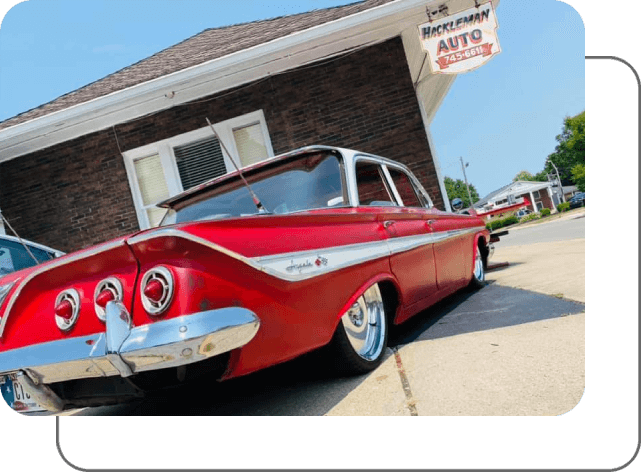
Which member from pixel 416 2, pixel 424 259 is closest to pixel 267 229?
pixel 424 259

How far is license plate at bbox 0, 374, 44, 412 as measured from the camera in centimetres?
174

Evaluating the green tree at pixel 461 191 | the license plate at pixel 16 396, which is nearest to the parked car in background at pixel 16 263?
the license plate at pixel 16 396

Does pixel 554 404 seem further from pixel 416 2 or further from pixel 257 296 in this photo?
pixel 416 2

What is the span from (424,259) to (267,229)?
1627mm

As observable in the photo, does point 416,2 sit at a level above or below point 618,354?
above

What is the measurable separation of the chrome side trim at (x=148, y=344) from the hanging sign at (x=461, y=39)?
180 inches

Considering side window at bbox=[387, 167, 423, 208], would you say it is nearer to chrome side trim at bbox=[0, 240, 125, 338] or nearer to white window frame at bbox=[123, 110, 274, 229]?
chrome side trim at bbox=[0, 240, 125, 338]

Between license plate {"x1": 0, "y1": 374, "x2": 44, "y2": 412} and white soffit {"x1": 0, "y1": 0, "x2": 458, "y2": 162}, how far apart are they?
16.8ft

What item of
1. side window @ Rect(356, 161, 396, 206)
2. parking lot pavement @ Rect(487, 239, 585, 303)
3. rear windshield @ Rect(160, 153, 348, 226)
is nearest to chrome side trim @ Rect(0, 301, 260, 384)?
rear windshield @ Rect(160, 153, 348, 226)

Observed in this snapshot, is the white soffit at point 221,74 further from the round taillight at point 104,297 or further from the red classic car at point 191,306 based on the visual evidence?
the round taillight at point 104,297

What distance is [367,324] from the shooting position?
→ 2.40 m

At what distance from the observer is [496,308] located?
10.4ft

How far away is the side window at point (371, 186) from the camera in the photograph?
2672 millimetres

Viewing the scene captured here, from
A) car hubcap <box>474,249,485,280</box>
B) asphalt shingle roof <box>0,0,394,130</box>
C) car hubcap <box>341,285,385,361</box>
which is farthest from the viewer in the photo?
asphalt shingle roof <box>0,0,394,130</box>
